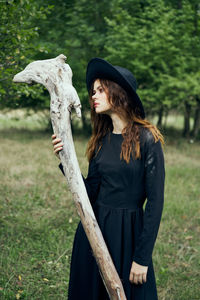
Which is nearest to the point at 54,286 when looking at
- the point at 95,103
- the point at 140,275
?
the point at 140,275

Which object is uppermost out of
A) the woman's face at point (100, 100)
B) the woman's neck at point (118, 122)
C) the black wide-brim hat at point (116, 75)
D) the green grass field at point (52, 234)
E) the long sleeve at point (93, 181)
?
the black wide-brim hat at point (116, 75)

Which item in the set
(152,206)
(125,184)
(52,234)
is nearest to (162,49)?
(52,234)

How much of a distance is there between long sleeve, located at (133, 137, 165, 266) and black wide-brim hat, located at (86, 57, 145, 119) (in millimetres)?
→ 322

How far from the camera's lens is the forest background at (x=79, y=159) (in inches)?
145

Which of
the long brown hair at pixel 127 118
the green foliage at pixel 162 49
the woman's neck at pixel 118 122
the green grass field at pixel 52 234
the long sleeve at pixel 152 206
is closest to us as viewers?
the long sleeve at pixel 152 206

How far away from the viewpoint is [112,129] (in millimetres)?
2184

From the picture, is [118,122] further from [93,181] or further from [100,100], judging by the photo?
[93,181]

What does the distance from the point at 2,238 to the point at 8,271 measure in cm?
83

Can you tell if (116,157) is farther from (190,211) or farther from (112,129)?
(190,211)

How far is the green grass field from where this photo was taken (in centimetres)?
345

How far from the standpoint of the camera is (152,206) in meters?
1.79

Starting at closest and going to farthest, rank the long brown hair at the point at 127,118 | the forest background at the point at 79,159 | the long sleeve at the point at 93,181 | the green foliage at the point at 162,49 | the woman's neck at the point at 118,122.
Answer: the long brown hair at the point at 127,118
the woman's neck at the point at 118,122
the long sleeve at the point at 93,181
the forest background at the point at 79,159
the green foliage at the point at 162,49

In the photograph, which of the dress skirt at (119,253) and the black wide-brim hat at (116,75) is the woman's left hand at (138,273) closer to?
the dress skirt at (119,253)

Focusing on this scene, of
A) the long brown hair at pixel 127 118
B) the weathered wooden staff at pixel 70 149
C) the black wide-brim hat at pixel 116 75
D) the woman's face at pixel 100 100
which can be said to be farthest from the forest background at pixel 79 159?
the weathered wooden staff at pixel 70 149
